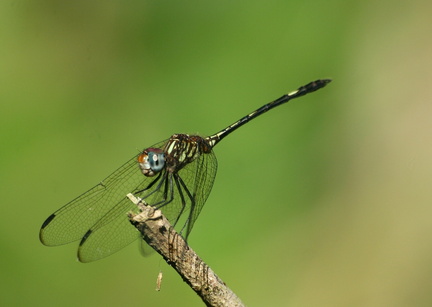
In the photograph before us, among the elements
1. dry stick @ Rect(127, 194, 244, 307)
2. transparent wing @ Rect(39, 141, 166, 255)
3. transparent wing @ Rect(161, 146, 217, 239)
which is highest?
transparent wing @ Rect(39, 141, 166, 255)

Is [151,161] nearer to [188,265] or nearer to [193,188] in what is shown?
[193,188]

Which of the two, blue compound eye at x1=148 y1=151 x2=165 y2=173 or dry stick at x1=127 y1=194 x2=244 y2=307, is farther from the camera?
blue compound eye at x1=148 y1=151 x2=165 y2=173

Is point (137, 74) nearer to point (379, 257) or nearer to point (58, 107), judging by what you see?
point (58, 107)

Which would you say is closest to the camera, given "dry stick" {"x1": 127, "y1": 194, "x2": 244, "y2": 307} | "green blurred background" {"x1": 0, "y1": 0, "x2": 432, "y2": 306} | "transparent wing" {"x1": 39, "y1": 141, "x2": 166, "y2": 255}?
"dry stick" {"x1": 127, "y1": 194, "x2": 244, "y2": 307}

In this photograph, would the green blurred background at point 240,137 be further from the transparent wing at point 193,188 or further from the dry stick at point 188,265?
the dry stick at point 188,265

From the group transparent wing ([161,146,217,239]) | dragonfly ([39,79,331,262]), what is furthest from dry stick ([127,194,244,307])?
transparent wing ([161,146,217,239])

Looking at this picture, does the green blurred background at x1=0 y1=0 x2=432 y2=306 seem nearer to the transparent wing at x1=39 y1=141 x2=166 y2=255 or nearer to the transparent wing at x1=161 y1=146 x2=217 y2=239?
the transparent wing at x1=161 y1=146 x2=217 y2=239

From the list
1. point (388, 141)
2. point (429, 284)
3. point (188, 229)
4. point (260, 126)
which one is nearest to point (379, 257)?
point (429, 284)

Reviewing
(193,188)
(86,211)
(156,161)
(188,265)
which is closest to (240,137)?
(193,188)
